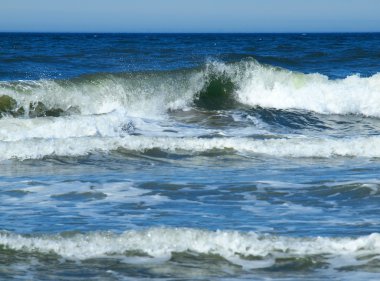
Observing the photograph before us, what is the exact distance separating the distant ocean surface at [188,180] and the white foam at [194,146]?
0.08 feet

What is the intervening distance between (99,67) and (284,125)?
8.98 meters

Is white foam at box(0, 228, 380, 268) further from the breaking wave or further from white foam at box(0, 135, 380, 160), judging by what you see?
the breaking wave

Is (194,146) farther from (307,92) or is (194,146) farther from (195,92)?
(307,92)

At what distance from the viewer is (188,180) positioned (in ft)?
26.6

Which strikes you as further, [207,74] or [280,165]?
[207,74]

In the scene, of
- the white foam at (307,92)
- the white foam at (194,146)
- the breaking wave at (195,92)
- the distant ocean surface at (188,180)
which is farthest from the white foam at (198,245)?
the white foam at (307,92)

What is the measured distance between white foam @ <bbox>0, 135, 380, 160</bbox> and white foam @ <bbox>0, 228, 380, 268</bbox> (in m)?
4.46

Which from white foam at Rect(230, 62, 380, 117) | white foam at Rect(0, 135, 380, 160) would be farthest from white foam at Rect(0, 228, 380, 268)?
white foam at Rect(230, 62, 380, 117)

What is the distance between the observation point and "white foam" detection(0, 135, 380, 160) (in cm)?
1007

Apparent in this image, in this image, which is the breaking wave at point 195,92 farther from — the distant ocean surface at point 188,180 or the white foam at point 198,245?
the white foam at point 198,245

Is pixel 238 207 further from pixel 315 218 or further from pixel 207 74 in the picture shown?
pixel 207 74

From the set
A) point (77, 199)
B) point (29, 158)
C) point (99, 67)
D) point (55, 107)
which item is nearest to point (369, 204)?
point (77, 199)

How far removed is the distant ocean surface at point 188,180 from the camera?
526cm

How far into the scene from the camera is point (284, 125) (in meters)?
14.4
